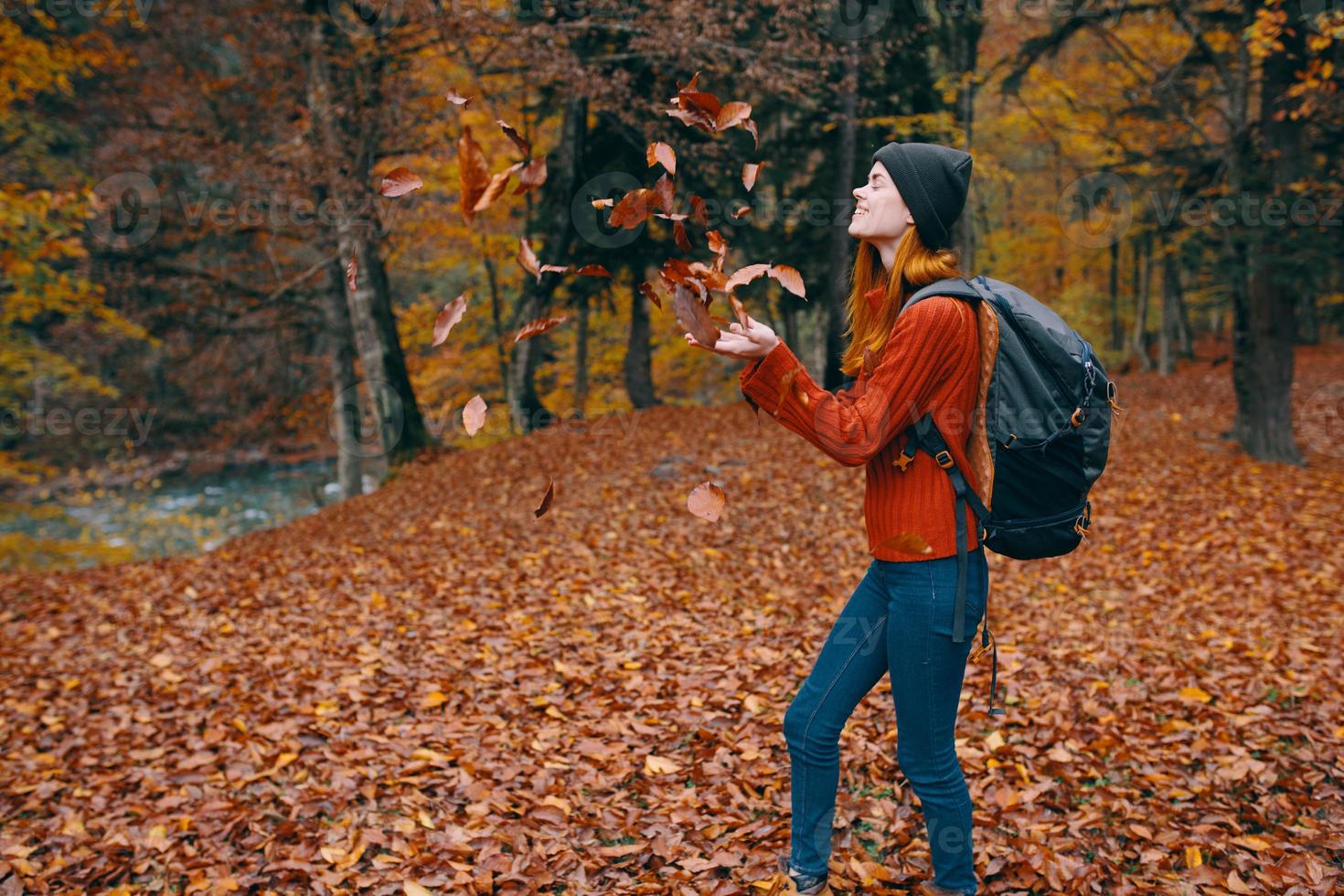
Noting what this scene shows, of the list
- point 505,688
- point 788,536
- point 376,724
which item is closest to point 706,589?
point 788,536

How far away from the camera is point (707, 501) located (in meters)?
1.71

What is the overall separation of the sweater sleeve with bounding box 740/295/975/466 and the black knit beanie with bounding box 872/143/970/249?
9.7 inches

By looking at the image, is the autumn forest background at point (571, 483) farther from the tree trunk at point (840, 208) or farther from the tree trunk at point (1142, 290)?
the tree trunk at point (1142, 290)

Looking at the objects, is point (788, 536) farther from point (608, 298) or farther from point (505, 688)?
point (608, 298)

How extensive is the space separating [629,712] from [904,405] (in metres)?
2.97

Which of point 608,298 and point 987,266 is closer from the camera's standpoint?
point 608,298

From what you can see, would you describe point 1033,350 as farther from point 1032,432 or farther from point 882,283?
point 882,283

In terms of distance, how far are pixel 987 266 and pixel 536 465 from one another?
18.2 metres

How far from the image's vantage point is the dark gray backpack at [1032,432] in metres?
1.93

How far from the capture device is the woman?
6.12 feet

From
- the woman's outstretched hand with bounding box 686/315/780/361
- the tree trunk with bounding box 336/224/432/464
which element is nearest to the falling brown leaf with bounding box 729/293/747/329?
the woman's outstretched hand with bounding box 686/315/780/361

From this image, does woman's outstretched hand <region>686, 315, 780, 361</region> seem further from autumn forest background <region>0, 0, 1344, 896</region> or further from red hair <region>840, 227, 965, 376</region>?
red hair <region>840, 227, 965, 376</region>

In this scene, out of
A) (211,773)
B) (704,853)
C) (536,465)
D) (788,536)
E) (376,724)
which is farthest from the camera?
(536,465)

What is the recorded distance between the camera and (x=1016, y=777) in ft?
11.6
